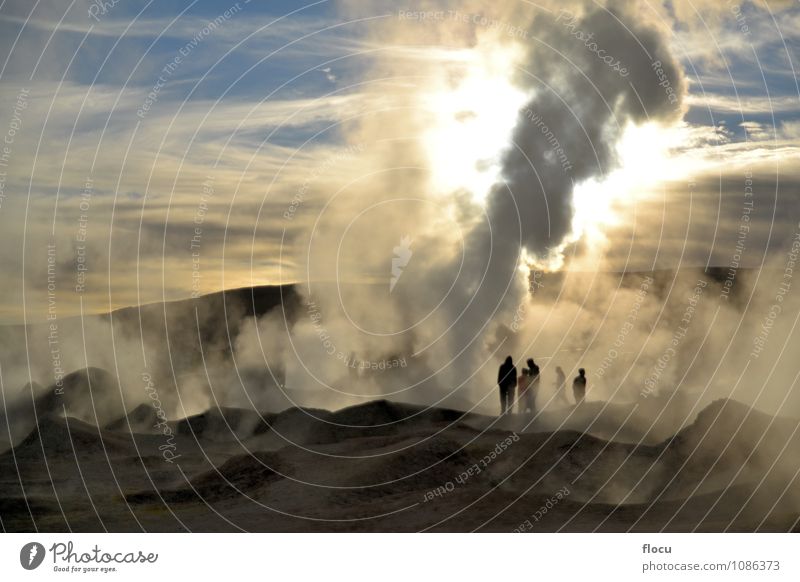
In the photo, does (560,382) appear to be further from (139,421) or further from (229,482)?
(139,421)

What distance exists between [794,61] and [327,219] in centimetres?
726

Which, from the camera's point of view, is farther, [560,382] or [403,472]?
[560,382]

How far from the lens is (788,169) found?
16.2 m

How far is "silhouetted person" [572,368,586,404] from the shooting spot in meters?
16.4

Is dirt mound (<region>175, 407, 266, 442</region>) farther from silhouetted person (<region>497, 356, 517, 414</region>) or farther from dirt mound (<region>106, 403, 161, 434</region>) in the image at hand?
silhouetted person (<region>497, 356, 517, 414</region>)

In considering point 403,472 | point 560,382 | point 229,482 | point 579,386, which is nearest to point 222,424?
point 229,482

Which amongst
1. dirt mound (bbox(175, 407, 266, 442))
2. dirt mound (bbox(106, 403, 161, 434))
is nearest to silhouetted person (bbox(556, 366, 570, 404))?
dirt mound (bbox(175, 407, 266, 442))
